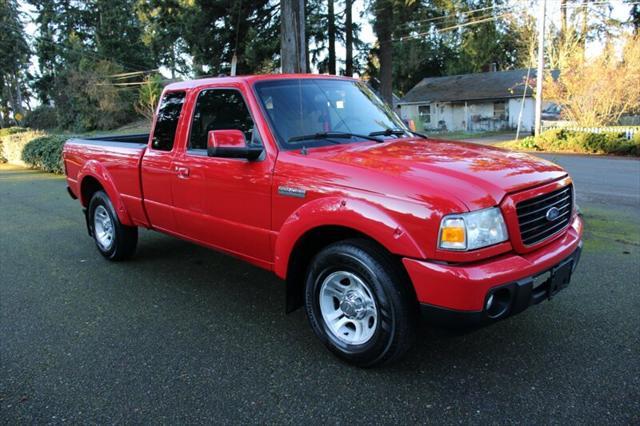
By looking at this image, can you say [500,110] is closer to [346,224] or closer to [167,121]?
[167,121]

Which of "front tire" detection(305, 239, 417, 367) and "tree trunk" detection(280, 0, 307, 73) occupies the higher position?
"tree trunk" detection(280, 0, 307, 73)

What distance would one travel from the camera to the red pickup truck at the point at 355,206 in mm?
2863

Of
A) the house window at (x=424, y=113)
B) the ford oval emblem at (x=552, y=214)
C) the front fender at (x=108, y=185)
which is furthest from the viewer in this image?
the house window at (x=424, y=113)

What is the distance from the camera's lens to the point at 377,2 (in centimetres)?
1655

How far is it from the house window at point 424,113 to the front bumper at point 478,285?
4096 centimetres

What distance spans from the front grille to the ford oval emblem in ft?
0.04

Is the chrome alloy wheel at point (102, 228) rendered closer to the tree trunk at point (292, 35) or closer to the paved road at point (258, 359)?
the paved road at point (258, 359)

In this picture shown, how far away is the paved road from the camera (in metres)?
2.94

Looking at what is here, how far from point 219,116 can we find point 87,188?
2.82m

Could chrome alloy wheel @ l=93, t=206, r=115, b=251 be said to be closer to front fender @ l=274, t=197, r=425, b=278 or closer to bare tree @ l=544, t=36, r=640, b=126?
front fender @ l=274, t=197, r=425, b=278

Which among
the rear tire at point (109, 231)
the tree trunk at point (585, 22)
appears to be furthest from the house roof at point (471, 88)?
the rear tire at point (109, 231)

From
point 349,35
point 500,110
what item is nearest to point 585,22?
point 500,110

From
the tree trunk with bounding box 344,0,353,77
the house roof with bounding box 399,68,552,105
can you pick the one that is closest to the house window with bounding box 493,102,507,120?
the house roof with bounding box 399,68,552,105

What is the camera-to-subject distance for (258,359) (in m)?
3.54
